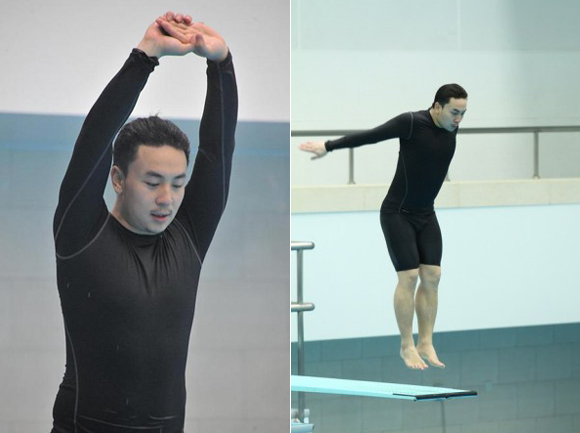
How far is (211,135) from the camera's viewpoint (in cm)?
334

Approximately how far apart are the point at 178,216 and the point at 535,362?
11.3 ft

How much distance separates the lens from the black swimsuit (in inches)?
190

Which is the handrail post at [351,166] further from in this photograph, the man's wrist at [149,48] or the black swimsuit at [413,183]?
the man's wrist at [149,48]

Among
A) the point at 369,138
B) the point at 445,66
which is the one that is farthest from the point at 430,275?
the point at 445,66

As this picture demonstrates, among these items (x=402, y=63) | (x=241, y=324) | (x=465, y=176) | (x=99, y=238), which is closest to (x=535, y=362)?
(x=465, y=176)

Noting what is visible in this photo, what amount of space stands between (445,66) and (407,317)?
4.45ft

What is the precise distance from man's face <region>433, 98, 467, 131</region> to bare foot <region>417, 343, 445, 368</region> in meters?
1.17

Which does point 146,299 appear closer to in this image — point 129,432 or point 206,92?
point 129,432

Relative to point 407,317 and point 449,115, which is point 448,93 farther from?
point 407,317

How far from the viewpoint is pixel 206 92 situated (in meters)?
3.36

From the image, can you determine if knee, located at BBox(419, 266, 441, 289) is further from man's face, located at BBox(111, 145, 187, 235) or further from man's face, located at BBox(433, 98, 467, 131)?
man's face, located at BBox(111, 145, 187, 235)

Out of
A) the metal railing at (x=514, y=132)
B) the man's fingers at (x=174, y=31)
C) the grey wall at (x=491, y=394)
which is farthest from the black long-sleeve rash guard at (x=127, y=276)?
the grey wall at (x=491, y=394)

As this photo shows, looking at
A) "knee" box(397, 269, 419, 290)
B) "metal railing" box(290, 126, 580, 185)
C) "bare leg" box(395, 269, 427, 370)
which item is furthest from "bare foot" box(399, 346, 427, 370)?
"metal railing" box(290, 126, 580, 185)

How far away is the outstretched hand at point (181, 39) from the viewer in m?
3.25
